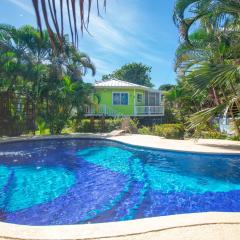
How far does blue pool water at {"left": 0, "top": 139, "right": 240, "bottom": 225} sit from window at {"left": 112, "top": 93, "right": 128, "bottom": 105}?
46.6 ft

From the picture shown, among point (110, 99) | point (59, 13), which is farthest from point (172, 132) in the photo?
point (59, 13)

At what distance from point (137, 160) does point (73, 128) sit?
1045cm

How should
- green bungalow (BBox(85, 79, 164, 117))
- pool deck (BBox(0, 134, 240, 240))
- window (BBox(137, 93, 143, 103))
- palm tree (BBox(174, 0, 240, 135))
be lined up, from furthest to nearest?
window (BBox(137, 93, 143, 103)) → green bungalow (BBox(85, 79, 164, 117)) → palm tree (BBox(174, 0, 240, 135)) → pool deck (BBox(0, 134, 240, 240))

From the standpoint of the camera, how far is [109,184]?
9125mm

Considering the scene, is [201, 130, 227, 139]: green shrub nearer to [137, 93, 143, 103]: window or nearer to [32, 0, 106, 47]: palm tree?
[137, 93, 143, 103]: window

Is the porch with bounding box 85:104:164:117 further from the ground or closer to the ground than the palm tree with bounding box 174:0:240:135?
closer to the ground

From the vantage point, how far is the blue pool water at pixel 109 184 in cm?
679

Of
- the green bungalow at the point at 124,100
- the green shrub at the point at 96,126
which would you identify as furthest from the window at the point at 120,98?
the green shrub at the point at 96,126

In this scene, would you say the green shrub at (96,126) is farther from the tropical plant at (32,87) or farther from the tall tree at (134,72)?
the tall tree at (134,72)

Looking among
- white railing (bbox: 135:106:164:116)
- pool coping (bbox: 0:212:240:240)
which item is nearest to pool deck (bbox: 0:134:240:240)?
pool coping (bbox: 0:212:240:240)

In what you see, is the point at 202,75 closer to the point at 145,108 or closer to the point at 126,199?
the point at 126,199

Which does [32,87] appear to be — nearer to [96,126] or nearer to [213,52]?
[96,126]

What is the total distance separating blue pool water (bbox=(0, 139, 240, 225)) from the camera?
6793 mm

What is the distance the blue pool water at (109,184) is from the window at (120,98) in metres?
14.2
